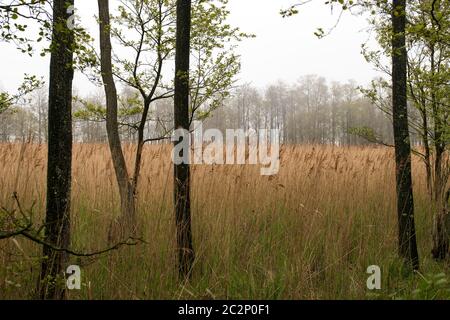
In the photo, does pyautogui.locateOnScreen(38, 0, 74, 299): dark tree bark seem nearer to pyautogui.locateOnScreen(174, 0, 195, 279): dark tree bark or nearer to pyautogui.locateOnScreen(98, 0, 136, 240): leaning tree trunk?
pyautogui.locateOnScreen(174, 0, 195, 279): dark tree bark

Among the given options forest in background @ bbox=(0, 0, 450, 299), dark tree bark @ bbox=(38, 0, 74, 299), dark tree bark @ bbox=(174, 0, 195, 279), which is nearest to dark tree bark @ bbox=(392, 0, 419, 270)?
forest in background @ bbox=(0, 0, 450, 299)

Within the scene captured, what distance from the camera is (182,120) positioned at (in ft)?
10.6

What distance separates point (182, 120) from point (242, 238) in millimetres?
1370

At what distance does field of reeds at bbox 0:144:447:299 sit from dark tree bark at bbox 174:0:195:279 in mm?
124

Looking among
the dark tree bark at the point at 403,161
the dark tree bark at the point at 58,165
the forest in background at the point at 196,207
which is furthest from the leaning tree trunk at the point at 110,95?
the dark tree bark at the point at 403,161

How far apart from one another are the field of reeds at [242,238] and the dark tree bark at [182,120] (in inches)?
4.9

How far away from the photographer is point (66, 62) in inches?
106

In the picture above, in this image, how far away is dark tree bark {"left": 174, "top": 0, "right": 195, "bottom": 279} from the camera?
127 inches

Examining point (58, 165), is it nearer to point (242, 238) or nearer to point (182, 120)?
point (182, 120)

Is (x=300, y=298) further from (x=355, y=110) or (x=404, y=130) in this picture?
(x=355, y=110)

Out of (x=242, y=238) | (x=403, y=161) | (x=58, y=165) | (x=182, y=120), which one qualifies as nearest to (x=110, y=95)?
(x=182, y=120)

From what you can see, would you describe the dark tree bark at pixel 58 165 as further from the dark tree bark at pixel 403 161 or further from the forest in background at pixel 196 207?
the dark tree bark at pixel 403 161

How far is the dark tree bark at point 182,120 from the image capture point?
322 cm

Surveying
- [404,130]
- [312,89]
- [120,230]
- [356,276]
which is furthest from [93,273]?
[312,89]
